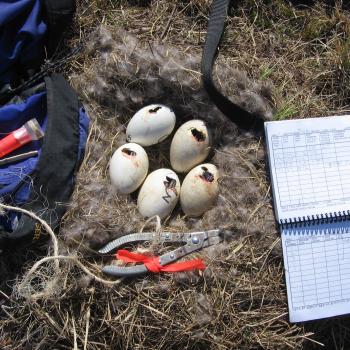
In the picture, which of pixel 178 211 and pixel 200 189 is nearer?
pixel 200 189

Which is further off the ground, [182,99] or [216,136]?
[182,99]

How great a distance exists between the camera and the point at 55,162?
4.65ft

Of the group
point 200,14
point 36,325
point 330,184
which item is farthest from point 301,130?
point 36,325

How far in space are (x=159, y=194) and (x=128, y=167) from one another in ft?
0.40

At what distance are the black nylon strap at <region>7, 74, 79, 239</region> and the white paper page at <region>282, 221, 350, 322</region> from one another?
681 mm

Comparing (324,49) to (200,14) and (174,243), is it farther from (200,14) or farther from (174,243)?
(174,243)

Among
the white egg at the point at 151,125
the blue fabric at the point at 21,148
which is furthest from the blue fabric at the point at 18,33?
the white egg at the point at 151,125

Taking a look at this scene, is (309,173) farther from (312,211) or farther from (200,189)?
(200,189)

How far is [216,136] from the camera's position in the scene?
1543 millimetres

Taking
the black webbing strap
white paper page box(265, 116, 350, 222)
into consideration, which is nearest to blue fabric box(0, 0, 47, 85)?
the black webbing strap

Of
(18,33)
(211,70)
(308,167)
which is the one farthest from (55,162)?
(308,167)

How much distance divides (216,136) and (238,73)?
208mm

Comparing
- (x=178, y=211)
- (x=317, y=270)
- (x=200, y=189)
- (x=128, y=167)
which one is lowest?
(x=317, y=270)

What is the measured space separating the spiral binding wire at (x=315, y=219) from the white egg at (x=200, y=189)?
9.1 inches
